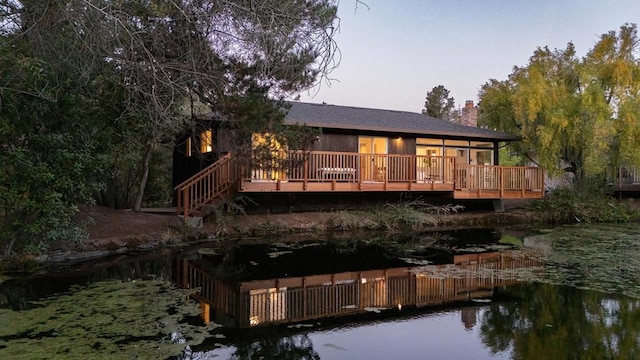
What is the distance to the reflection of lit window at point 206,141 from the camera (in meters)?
13.5

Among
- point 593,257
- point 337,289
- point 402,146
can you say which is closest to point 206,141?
point 402,146

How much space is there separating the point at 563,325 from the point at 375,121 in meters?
12.8

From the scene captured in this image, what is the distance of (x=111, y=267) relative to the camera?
793 centimetres

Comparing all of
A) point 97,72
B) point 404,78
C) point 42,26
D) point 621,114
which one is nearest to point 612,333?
→ point 42,26

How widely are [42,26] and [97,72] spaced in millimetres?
1835

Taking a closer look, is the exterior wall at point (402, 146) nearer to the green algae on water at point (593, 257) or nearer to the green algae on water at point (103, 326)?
the green algae on water at point (593, 257)

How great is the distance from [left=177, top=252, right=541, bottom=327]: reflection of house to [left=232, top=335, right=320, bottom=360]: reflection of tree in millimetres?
578

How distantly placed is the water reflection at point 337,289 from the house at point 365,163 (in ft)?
12.2

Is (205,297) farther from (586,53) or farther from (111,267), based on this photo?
(586,53)

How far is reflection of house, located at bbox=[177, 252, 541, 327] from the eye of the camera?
5.50 metres

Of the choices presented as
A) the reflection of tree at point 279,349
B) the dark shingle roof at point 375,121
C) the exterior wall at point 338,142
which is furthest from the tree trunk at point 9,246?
the exterior wall at point 338,142

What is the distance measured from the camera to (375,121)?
17.1 m

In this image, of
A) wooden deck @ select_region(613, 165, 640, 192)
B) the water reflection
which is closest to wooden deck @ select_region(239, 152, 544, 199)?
the water reflection

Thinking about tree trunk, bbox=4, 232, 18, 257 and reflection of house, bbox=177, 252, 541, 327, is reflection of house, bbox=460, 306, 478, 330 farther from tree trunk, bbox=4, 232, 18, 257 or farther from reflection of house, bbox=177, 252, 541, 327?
tree trunk, bbox=4, 232, 18, 257
